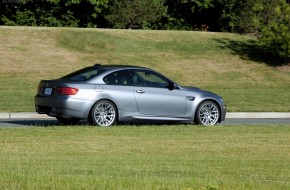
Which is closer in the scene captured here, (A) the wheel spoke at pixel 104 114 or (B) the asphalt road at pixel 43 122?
(A) the wheel spoke at pixel 104 114

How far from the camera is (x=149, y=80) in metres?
20.2

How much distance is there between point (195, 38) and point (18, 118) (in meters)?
18.4

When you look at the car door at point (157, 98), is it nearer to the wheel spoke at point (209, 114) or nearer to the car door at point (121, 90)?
the car door at point (121, 90)

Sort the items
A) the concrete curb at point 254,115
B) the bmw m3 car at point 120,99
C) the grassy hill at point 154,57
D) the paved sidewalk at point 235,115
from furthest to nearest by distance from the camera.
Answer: the grassy hill at point 154,57, the concrete curb at point 254,115, the paved sidewalk at point 235,115, the bmw m3 car at point 120,99

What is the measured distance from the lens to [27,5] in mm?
45438

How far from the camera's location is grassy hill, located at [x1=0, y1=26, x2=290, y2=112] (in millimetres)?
31828

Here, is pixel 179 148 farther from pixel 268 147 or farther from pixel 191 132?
pixel 191 132

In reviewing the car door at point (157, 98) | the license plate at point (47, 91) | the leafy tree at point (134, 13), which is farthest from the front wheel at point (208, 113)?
the leafy tree at point (134, 13)

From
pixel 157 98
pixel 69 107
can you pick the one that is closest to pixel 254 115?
pixel 157 98

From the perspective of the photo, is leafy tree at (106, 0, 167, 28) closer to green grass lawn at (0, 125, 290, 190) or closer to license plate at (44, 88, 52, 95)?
license plate at (44, 88, 52, 95)

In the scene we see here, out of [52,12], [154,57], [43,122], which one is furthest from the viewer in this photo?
[52,12]

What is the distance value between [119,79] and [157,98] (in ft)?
3.24

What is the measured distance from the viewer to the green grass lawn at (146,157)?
10312 mm

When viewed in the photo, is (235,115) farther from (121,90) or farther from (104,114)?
(104,114)
